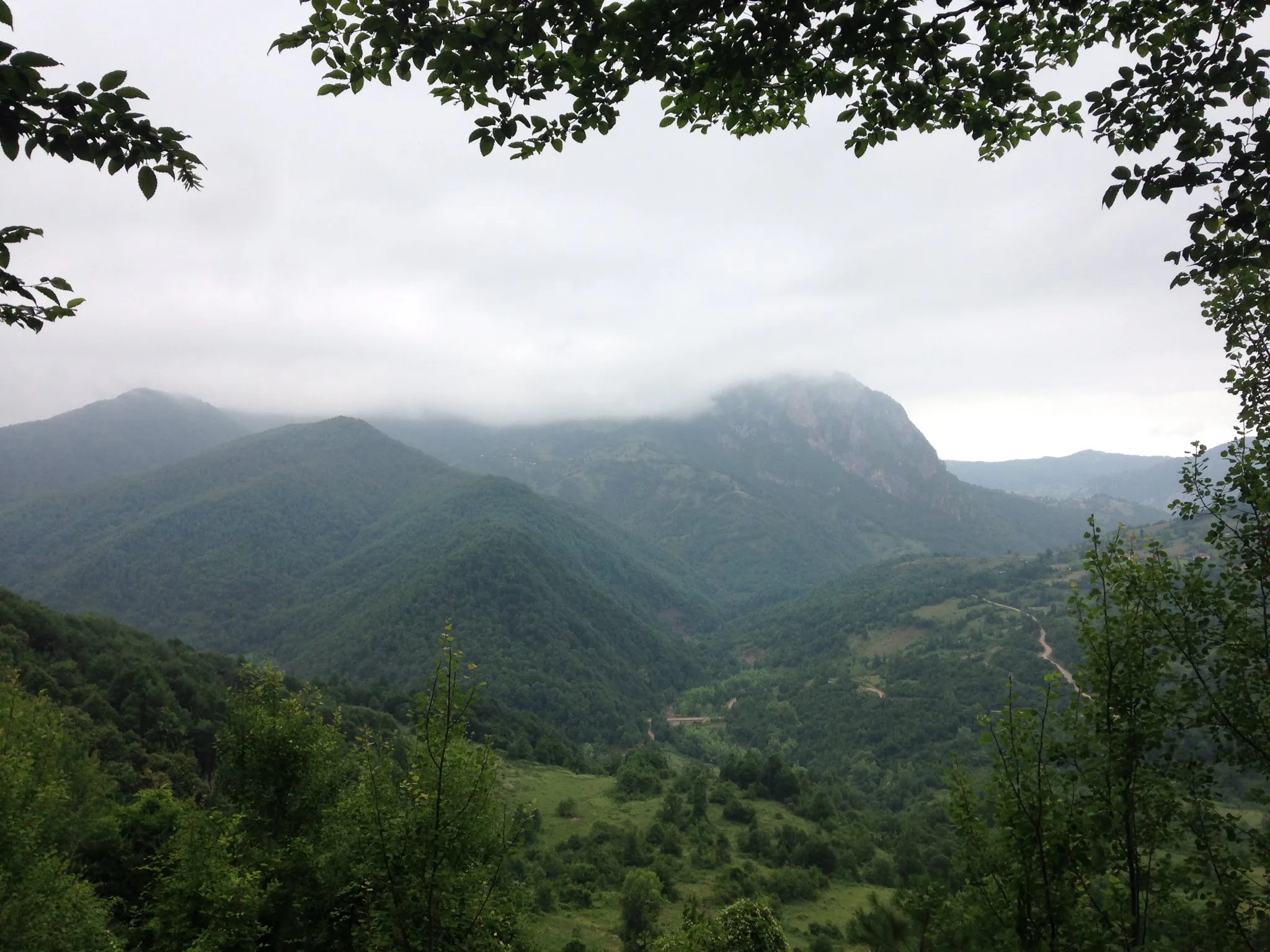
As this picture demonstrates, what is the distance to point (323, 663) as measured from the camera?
133m

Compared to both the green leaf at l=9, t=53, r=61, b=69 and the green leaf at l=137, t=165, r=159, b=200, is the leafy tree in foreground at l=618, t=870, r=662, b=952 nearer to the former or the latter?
the green leaf at l=137, t=165, r=159, b=200

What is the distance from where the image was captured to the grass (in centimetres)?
3891

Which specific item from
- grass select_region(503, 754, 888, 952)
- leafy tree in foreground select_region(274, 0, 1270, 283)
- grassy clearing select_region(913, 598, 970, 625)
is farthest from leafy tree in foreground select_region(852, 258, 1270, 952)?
grassy clearing select_region(913, 598, 970, 625)

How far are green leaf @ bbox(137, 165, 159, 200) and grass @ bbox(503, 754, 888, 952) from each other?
26826 millimetres

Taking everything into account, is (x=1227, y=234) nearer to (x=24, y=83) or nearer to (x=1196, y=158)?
(x=1196, y=158)

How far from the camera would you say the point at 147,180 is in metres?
3.90

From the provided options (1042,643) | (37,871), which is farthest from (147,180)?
(1042,643)

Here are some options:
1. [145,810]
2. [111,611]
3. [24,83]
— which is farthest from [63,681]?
[111,611]

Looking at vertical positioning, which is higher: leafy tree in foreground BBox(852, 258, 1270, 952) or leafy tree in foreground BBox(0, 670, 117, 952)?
leafy tree in foreground BBox(852, 258, 1270, 952)

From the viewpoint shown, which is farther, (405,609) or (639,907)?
(405,609)

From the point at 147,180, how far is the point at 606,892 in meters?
54.6

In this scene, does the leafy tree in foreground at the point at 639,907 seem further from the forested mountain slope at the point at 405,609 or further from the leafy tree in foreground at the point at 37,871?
the forested mountain slope at the point at 405,609

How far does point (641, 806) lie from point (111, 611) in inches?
6974

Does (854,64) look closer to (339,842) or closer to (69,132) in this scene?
(69,132)
